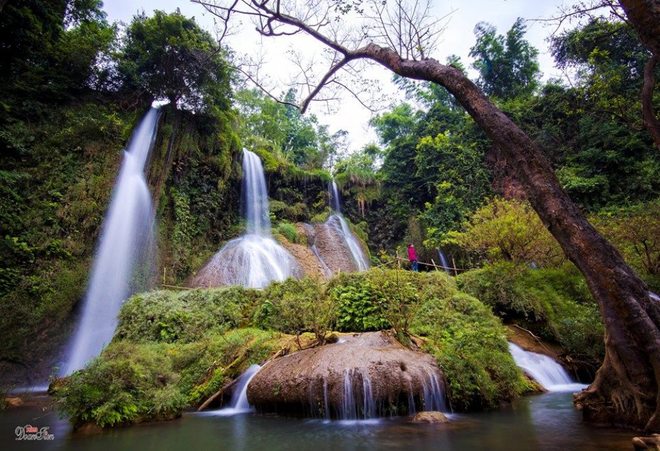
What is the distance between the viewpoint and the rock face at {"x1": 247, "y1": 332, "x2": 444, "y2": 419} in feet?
19.2

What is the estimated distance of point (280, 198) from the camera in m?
22.9

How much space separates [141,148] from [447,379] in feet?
52.7

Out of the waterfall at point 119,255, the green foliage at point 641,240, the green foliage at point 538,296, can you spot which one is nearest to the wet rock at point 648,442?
the green foliage at point 538,296

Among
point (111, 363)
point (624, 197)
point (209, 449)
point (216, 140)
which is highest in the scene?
point (216, 140)

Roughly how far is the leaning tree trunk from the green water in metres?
0.43

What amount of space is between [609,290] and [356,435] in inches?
145

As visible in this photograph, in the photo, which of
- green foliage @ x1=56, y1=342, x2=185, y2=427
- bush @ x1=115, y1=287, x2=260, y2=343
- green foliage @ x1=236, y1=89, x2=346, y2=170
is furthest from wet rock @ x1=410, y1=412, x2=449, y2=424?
green foliage @ x1=236, y1=89, x2=346, y2=170

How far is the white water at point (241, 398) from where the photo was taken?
6764 mm

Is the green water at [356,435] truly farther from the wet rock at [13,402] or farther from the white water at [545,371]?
the wet rock at [13,402]

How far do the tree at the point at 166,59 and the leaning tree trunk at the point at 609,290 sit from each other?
1498cm

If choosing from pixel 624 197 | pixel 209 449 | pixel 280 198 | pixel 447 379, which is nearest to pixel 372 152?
pixel 280 198

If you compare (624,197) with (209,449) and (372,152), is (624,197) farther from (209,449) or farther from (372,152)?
(209,449)

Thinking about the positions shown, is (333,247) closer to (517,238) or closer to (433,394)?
(517,238)

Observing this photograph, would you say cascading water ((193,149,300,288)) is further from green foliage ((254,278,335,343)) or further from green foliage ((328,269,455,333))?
green foliage ((328,269,455,333))
